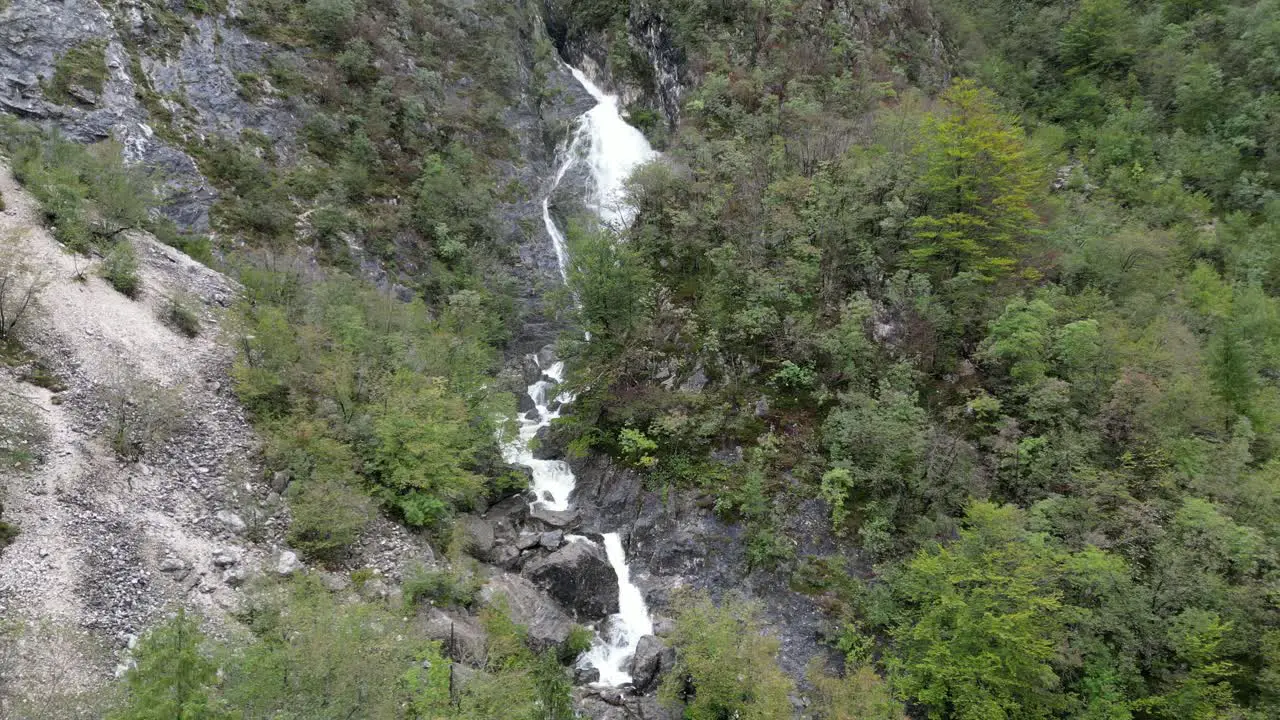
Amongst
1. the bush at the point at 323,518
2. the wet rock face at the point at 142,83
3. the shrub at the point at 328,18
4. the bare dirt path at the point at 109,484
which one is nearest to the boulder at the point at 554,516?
the bush at the point at 323,518

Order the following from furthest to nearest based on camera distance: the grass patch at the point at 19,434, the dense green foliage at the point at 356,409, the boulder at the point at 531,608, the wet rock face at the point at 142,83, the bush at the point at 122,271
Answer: the wet rock face at the point at 142,83 → the bush at the point at 122,271 → the boulder at the point at 531,608 → the dense green foliage at the point at 356,409 → the grass patch at the point at 19,434

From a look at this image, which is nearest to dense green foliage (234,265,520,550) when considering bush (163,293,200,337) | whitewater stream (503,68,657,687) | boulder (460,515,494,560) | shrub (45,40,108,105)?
boulder (460,515,494,560)

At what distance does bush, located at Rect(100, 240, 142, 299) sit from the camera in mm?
17469

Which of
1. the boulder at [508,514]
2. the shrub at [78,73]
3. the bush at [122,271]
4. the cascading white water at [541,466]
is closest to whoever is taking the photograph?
the bush at [122,271]

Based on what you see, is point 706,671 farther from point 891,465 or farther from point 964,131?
point 964,131

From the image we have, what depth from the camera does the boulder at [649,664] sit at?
16.8m

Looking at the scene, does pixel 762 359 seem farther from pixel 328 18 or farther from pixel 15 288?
pixel 328 18

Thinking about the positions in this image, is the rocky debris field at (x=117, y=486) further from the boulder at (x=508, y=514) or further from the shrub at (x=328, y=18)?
the shrub at (x=328, y=18)

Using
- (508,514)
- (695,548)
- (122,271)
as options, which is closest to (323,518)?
(508,514)

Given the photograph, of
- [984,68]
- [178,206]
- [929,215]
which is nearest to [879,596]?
Result: [929,215]

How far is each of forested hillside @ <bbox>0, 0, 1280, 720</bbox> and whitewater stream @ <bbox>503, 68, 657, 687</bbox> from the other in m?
0.87

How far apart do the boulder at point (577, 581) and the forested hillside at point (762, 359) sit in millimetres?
991

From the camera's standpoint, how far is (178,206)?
23.2 metres

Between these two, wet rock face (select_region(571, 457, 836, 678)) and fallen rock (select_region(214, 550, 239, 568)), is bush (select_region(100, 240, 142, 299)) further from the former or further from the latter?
wet rock face (select_region(571, 457, 836, 678))
